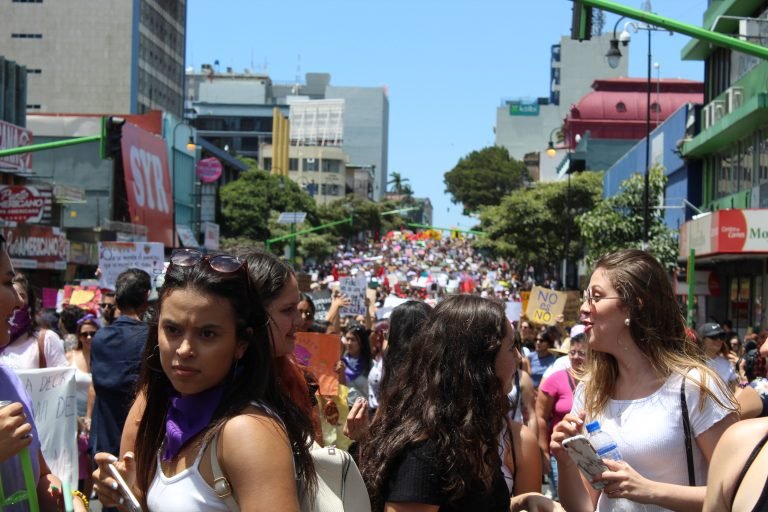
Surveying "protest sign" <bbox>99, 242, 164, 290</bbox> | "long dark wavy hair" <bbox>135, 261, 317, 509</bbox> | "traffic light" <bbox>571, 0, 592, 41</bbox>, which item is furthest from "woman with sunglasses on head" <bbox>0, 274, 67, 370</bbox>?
"protest sign" <bbox>99, 242, 164, 290</bbox>

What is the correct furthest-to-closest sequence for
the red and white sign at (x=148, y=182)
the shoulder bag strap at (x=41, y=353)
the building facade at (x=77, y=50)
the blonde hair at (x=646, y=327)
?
1. the building facade at (x=77, y=50)
2. the red and white sign at (x=148, y=182)
3. the shoulder bag strap at (x=41, y=353)
4. the blonde hair at (x=646, y=327)

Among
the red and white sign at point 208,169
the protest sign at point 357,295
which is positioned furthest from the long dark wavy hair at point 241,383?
the red and white sign at point 208,169

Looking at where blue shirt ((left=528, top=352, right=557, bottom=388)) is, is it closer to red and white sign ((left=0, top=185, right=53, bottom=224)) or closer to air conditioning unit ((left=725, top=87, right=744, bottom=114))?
air conditioning unit ((left=725, top=87, right=744, bottom=114))

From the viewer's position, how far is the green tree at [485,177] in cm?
11725

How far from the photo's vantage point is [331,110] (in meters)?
161

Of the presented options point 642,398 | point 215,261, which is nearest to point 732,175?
point 642,398

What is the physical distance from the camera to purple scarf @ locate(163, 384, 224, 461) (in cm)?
293

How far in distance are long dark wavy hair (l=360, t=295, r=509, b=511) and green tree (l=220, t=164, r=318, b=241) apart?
256 feet

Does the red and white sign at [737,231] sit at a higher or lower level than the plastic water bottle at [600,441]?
higher

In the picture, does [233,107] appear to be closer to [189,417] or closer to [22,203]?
[22,203]

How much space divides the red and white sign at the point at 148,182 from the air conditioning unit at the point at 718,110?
28.2 meters

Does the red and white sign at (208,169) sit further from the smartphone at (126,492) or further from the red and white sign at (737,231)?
the smartphone at (126,492)

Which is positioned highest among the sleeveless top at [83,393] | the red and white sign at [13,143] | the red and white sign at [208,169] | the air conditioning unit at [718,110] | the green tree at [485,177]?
the green tree at [485,177]

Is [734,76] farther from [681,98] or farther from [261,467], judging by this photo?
[681,98]
